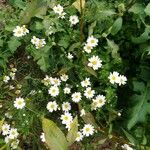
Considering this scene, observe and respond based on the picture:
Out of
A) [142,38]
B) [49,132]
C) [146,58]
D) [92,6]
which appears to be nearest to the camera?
[49,132]

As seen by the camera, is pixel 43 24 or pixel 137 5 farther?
pixel 43 24

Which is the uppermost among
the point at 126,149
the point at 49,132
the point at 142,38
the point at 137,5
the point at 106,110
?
the point at 49,132

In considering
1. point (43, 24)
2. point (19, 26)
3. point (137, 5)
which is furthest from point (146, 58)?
point (19, 26)

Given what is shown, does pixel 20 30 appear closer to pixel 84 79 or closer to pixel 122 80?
pixel 84 79

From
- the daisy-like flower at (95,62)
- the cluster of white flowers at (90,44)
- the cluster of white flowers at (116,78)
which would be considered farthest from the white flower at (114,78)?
the cluster of white flowers at (90,44)

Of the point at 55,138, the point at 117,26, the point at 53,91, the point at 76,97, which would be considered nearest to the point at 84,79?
the point at 76,97

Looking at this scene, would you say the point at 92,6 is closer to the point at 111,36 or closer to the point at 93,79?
the point at 111,36

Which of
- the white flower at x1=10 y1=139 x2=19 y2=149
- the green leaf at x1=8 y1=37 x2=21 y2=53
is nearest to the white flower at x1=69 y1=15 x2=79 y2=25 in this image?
the green leaf at x1=8 y1=37 x2=21 y2=53

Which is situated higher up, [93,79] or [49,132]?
[49,132]
